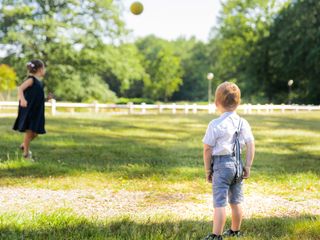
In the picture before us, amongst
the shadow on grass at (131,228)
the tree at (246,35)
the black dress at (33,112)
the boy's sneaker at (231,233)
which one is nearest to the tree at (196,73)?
the tree at (246,35)

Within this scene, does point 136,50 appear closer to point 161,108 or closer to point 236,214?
point 161,108

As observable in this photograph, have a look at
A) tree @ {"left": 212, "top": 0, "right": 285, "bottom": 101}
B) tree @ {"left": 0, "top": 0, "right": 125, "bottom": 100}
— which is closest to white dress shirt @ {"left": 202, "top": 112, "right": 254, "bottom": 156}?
tree @ {"left": 0, "top": 0, "right": 125, "bottom": 100}

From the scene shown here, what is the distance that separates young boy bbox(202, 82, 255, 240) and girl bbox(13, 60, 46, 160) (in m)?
4.61

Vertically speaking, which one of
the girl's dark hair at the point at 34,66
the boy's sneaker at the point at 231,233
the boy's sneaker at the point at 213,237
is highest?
the girl's dark hair at the point at 34,66

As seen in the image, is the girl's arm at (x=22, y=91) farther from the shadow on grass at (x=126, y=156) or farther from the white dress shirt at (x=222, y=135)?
the white dress shirt at (x=222, y=135)

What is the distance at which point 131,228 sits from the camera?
361 centimetres

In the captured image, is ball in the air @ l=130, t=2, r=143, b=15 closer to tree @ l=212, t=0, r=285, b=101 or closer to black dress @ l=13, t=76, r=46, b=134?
black dress @ l=13, t=76, r=46, b=134

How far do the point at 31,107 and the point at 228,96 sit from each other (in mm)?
4795

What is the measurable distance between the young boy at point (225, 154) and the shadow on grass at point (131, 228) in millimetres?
295

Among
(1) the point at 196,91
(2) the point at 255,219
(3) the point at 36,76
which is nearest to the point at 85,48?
(3) the point at 36,76

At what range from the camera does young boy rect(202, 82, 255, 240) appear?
11.4 ft

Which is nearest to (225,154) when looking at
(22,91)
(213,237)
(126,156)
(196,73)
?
(213,237)

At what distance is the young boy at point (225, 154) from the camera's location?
348 centimetres

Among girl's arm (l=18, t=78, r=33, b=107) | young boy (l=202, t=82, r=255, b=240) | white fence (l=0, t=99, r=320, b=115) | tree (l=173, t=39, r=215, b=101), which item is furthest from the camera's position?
tree (l=173, t=39, r=215, b=101)
